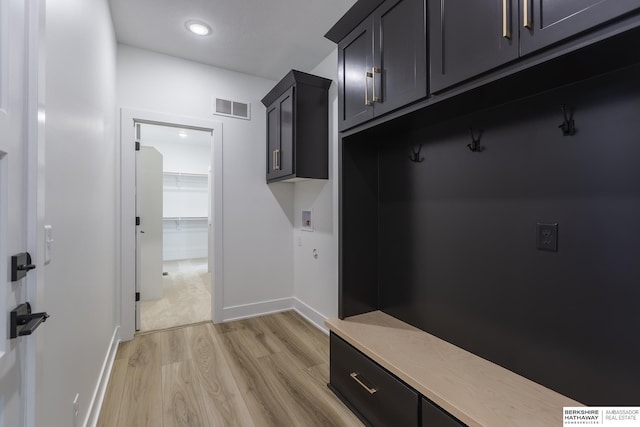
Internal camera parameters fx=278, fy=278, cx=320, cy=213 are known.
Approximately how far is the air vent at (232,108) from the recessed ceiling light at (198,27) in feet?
2.27

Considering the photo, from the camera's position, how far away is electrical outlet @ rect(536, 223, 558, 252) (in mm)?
1180

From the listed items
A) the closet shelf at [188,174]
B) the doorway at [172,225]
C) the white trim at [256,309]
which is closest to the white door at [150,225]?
the doorway at [172,225]

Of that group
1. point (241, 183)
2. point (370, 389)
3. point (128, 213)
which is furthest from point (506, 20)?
point (128, 213)

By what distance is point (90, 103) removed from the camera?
166 cm

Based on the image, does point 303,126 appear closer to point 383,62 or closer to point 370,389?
point 383,62

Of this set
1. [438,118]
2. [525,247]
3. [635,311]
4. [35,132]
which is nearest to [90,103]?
[35,132]

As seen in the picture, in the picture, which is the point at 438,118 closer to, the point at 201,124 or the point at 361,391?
the point at 361,391

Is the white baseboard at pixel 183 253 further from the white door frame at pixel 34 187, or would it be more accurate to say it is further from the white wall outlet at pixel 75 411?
the white door frame at pixel 34 187

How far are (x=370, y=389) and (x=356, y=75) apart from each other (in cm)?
188

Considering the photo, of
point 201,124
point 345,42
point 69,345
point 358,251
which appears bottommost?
point 69,345

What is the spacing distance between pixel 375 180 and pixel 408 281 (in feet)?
2.46

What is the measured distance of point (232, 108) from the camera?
3.15 m

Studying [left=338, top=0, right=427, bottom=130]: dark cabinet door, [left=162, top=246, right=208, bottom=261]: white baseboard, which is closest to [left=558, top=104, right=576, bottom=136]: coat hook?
[left=338, top=0, right=427, bottom=130]: dark cabinet door

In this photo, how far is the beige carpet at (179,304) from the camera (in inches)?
121
